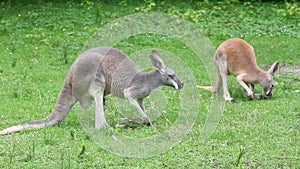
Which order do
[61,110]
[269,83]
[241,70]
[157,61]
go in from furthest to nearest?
[241,70], [269,83], [61,110], [157,61]

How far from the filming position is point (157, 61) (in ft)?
23.0

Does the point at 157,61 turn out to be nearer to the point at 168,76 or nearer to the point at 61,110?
the point at 168,76

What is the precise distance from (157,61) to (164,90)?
Answer: 2071 millimetres

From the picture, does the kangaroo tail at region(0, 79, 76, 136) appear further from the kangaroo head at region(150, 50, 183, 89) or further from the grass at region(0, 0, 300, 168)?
the kangaroo head at region(150, 50, 183, 89)

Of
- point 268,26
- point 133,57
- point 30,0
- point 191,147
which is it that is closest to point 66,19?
point 30,0

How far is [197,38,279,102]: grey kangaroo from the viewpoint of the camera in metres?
9.02

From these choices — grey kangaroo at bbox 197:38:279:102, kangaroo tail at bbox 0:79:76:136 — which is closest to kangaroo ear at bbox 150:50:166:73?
kangaroo tail at bbox 0:79:76:136

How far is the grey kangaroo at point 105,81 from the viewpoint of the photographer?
7.17 meters

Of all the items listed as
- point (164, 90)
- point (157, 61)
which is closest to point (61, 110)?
point (157, 61)

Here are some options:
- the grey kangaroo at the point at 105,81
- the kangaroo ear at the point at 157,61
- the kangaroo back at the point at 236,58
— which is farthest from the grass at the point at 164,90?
the kangaroo ear at the point at 157,61

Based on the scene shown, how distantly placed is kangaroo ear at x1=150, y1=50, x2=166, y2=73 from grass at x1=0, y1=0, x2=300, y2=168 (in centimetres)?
59

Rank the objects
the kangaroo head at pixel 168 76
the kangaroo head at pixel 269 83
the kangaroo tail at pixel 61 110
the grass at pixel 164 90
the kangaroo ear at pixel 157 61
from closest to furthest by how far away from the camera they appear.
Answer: the grass at pixel 164 90 < the kangaroo ear at pixel 157 61 < the kangaroo head at pixel 168 76 < the kangaroo tail at pixel 61 110 < the kangaroo head at pixel 269 83

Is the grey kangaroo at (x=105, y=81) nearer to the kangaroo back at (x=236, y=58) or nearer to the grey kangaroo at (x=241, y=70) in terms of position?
the grey kangaroo at (x=241, y=70)

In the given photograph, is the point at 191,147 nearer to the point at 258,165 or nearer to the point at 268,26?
the point at 258,165
